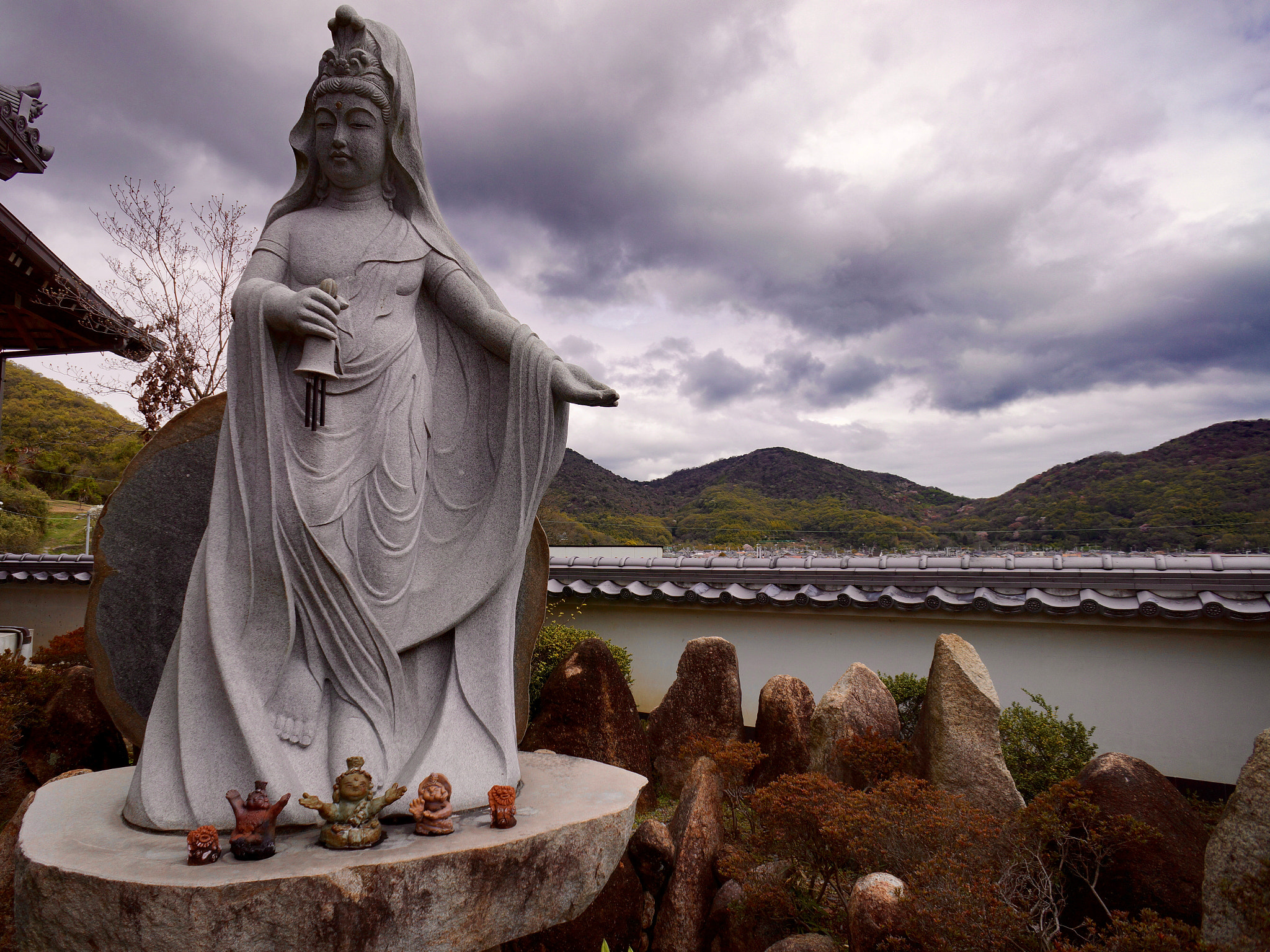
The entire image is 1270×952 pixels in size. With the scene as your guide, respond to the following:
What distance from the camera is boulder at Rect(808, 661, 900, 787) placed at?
5.26 metres

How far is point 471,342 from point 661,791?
460 centimetres

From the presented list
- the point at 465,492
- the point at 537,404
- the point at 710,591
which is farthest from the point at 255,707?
the point at 710,591

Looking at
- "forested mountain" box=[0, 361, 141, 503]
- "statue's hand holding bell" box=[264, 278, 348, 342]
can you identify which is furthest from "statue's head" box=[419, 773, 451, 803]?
"forested mountain" box=[0, 361, 141, 503]

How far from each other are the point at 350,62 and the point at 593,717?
5.07 meters

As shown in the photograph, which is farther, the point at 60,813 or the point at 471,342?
the point at 471,342

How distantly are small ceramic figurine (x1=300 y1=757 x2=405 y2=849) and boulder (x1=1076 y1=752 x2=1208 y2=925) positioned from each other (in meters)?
3.75

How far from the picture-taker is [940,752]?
470cm

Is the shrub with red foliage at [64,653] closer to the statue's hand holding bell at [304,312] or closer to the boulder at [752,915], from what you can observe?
the statue's hand holding bell at [304,312]

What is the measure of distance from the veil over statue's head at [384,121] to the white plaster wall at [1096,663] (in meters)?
5.49

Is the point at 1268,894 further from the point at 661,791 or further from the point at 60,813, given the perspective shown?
the point at 60,813

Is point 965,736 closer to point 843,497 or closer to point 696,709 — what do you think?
point 696,709

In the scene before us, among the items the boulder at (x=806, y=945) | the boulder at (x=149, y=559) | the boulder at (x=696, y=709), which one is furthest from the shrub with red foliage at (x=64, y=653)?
the boulder at (x=806, y=945)

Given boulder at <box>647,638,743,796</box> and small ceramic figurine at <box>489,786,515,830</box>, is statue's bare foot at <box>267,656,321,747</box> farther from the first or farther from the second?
boulder at <box>647,638,743,796</box>

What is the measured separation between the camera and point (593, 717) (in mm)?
6012
